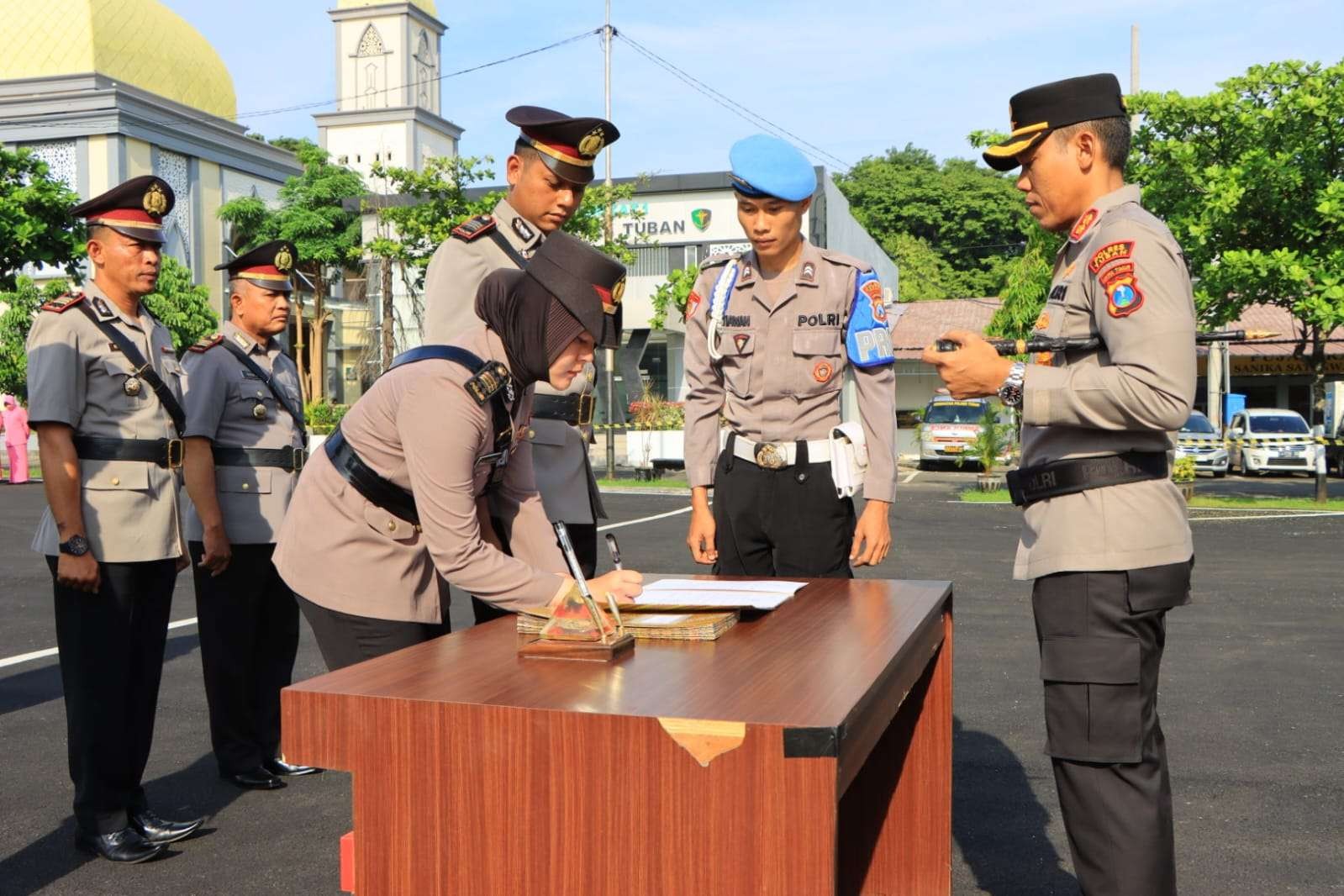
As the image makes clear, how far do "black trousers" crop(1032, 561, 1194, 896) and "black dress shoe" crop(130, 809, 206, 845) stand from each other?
2.83m

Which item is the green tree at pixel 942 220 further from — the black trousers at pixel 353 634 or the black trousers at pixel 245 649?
the black trousers at pixel 353 634

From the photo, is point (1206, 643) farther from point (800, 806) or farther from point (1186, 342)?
point (800, 806)

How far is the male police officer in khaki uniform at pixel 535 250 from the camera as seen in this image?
3584mm

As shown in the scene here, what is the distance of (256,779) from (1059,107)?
145 inches

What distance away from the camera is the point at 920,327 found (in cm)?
3981

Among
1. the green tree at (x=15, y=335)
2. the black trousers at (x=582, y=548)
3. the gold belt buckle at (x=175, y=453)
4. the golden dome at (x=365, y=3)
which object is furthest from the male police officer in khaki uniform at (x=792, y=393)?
the golden dome at (x=365, y=3)

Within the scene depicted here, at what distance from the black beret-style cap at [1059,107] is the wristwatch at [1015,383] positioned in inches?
18.0

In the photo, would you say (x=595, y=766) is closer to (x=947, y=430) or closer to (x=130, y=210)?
(x=130, y=210)

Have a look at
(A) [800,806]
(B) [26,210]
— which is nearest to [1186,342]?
(A) [800,806]

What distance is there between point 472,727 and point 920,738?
1.74 metres

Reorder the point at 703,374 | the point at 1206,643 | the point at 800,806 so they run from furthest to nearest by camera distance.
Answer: the point at 1206,643
the point at 703,374
the point at 800,806

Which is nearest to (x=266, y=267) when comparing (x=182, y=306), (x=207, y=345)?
(x=207, y=345)

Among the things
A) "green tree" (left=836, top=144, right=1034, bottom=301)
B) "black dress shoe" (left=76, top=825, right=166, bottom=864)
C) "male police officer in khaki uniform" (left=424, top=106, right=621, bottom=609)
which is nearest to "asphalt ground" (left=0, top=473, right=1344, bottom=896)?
"black dress shoe" (left=76, top=825, right=166, bottom=864)

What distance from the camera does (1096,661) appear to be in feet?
8.38
